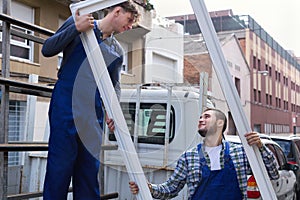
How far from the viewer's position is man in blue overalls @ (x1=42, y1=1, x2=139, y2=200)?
1623mm

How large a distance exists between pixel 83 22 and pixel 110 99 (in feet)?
1.06

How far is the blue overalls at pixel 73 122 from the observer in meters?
1.63

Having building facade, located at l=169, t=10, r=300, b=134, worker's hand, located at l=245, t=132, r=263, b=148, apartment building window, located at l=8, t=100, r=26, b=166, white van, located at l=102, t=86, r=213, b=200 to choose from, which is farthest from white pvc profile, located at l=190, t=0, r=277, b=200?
building facade, located at l=169, t=10, r=300, b=134

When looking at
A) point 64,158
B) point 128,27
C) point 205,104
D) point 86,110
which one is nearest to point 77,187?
point 64,158

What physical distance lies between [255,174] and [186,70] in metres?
0.81

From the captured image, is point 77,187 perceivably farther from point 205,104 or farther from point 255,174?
point 205,104

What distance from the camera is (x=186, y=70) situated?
7.02ft

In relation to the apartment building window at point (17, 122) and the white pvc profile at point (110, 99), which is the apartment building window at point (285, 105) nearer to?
the apartment building window at point (17, 122)

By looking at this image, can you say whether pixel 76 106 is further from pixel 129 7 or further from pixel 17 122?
pixel 17 122

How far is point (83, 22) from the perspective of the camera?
158cm

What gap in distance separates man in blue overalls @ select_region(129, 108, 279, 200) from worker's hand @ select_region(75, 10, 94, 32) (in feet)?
2.88

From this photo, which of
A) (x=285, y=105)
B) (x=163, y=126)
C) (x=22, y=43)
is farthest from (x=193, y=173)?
(x=285, y=105)

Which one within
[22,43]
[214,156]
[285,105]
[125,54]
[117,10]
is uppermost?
[285,105]

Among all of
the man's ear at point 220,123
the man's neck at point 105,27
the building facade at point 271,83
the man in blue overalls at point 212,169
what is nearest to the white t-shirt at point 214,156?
the man in blue overalls at point 212,169
